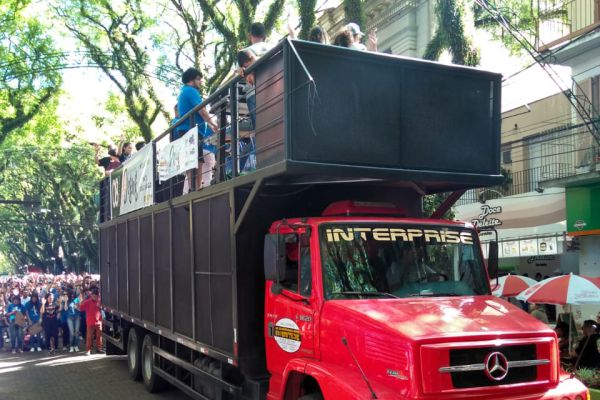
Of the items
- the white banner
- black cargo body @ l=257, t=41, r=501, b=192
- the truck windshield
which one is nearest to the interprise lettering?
the truck windshield

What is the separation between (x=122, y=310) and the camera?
12.0m

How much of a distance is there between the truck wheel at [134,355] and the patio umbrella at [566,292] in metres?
6.51

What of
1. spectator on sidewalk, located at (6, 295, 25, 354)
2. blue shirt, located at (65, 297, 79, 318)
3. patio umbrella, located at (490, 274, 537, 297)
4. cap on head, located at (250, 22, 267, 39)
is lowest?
spectator on sidewalk, located at (6, 295, 25, 354)

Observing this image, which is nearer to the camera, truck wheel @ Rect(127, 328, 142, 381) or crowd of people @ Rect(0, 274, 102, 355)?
truck wheel @ Rect(127, 328, 142, 381)

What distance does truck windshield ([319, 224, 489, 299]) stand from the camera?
17.7ft

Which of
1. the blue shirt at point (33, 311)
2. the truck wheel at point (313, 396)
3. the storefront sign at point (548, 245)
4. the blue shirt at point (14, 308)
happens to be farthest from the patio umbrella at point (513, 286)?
the blue shirt at point (14, 308)

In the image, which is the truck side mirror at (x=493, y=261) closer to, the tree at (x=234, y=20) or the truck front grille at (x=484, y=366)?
the truck front grille at (x=484, y=366)

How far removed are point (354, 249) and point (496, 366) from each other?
1574 mm

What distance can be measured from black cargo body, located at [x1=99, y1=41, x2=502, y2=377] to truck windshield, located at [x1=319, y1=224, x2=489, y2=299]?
551 mm

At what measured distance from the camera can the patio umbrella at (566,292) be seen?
9.11 meters

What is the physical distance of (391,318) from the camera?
4777 millimetres

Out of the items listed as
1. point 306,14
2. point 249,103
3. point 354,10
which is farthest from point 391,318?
point 306,14

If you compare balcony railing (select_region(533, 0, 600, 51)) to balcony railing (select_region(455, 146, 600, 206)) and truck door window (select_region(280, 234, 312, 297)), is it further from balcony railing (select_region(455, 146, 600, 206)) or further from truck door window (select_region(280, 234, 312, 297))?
truck door window (select_region(280, 234, 312, 297))

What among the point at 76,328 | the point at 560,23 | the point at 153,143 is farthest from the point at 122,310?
the point at 560,23
